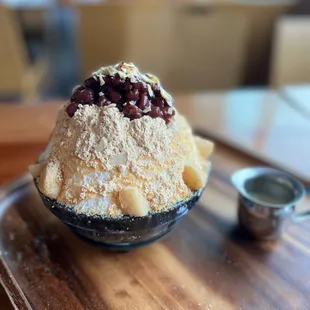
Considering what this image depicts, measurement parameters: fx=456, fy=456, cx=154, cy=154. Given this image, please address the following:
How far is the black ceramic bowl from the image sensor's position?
62cm

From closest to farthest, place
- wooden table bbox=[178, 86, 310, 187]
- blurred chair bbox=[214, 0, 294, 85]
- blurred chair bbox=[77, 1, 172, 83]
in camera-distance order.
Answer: wooden table bbox=[178, 86, 310, 187] < blurred chair bbox=[77, 1, 172, 83] < blurred chair bbox=[214, 0, 294, 85]

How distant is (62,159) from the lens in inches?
25.4

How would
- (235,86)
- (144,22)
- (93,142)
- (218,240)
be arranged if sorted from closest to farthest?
1. (93,142)
2. (218,240)
3. (144,22)
4. (235,86)

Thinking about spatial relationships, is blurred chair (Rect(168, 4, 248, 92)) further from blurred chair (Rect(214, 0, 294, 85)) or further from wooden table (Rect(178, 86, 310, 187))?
wooden table (Rect(178, 86, 310, 187))

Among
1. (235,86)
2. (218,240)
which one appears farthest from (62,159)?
(235,86)

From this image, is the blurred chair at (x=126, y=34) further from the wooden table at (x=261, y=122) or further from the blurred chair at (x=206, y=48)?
the wooden table at (x=261, y=122)

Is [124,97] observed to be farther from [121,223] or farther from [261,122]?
[261,122]

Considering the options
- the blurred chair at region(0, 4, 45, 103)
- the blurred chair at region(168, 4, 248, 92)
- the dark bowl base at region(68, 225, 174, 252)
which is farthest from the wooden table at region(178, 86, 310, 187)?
the blurred chair at region(0, 4, 45, 103)

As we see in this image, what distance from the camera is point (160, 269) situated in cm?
69

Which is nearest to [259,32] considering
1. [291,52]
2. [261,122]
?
[291,52]

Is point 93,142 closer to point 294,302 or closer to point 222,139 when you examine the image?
point 294,302

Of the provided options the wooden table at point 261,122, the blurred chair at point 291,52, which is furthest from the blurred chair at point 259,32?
the wooden table at point 261,122

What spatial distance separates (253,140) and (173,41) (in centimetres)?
121

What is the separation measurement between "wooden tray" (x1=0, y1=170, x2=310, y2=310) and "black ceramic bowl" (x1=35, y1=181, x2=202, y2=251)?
5 cm
